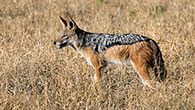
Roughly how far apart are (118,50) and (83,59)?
4.36 ft

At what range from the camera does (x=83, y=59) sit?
23.4 feet

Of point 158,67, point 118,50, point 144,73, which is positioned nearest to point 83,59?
point 118,50

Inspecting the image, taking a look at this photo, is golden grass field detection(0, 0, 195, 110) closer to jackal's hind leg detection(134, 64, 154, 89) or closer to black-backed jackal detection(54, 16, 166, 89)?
jackal's hind leg detection(134, 64, 154, 89)

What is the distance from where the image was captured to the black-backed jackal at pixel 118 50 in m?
5.79

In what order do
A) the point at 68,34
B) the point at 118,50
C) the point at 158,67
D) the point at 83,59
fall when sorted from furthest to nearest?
the point at 83,59 < the point at 68,34 < the point at 118,50 < the point at 158,67

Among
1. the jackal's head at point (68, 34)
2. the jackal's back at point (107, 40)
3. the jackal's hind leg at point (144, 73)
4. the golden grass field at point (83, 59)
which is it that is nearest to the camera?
the golden grass field at point (83, 59)

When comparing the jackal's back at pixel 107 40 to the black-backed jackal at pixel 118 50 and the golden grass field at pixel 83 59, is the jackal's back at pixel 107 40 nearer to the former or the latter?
the black-backed jackal at pixel 118 50

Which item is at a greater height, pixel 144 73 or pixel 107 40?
pixel 107 40

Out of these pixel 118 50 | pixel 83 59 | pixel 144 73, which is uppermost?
pixel 118 50

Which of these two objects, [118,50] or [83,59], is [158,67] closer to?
[118,50]

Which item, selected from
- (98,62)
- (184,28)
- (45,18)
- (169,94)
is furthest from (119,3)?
(169,94)

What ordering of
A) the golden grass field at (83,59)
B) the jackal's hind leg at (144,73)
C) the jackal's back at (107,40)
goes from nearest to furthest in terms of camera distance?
the golden grass field at (83,59)
the jackal's hind leg at (144,73)
the jackal's back at (107,40)

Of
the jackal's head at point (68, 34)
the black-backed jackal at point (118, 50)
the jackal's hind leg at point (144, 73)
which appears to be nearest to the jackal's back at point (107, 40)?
the black-backed jackal at point (118, 50)

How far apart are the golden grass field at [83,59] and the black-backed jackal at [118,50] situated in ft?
0.78
